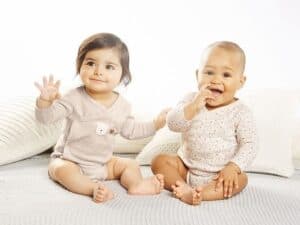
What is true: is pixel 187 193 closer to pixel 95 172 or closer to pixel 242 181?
pixel 242 181

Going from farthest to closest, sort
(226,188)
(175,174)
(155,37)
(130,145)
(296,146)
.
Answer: (155,37) → (130,145) → (296,146) → (175,174) → (226,188)

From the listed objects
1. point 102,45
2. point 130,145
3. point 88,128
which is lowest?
point 130,145

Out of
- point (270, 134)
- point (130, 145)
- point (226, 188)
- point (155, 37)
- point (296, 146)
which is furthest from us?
point (155, 37)

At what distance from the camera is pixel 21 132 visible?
193 cm

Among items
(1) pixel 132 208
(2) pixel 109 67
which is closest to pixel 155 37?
(2) pixel 109 67

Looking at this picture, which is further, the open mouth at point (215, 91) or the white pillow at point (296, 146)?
the white pillow at point (296, 146)

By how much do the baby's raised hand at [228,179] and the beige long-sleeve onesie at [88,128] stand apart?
33cm

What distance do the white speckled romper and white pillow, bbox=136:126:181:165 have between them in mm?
375

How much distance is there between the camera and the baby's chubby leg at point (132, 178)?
59.5 inches

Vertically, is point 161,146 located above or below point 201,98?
below

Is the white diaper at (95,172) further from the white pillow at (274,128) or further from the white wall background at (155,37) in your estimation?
the white wall background at (155,37)

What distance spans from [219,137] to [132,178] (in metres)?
0.27

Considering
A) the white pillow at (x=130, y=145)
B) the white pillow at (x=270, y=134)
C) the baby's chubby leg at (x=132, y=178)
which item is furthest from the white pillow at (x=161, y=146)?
the baby's chubby leg at (x=132, y=178)

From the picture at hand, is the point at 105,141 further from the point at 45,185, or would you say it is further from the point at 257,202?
the point at 257,202
